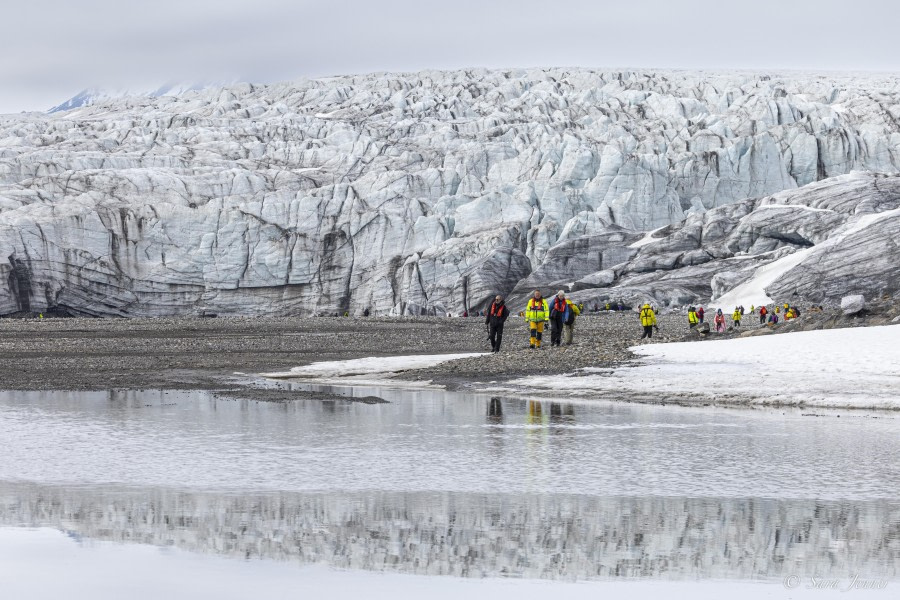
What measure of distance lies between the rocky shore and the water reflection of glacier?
7716 millimetres

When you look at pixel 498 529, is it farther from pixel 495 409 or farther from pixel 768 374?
pixel 768 374

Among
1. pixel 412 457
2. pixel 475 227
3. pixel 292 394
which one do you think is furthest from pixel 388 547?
pixel 475 227

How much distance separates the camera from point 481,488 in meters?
7.90

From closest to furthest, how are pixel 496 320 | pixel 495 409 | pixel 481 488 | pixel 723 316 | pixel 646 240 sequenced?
pixel 481 488 → pixel 495 409 → pixel 496 320 → pixel 723 316 → pixel 646 240

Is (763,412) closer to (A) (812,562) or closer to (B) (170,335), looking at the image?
(A) (812,562)

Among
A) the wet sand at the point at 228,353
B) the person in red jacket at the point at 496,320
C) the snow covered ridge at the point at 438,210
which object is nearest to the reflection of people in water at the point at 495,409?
the wet sand at the point at 228,353

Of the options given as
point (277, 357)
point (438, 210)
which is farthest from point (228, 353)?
point (438, 210)

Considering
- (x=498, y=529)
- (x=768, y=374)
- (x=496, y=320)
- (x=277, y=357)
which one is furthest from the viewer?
(x=277, y=357)

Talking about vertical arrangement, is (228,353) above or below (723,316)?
below

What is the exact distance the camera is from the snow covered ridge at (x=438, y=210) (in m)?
56.5

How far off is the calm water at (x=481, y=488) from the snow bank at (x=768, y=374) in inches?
57.5

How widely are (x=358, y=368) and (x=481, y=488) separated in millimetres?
11831

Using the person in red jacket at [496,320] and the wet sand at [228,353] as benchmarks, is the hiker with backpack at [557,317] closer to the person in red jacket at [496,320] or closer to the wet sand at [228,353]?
the wet sand at [228,353]

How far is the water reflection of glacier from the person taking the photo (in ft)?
18.5
